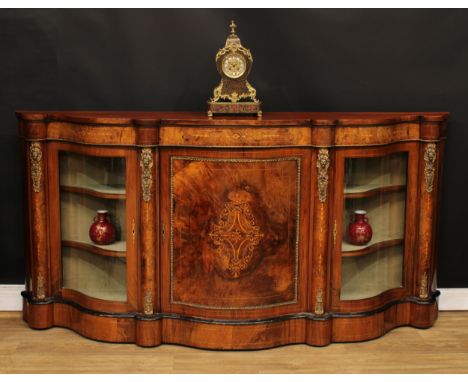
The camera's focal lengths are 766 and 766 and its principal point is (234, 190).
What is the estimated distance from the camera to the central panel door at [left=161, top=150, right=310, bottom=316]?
11.7 ft

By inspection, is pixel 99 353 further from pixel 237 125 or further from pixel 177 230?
pixel 237 125

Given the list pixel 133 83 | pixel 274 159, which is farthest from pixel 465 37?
pixel 133 83

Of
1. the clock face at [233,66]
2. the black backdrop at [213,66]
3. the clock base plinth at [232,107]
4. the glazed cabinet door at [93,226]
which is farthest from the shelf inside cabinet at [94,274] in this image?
the clock face at [233,66]

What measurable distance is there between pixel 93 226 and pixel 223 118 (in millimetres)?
846

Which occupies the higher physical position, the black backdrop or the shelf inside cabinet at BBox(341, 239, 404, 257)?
the black backdrop

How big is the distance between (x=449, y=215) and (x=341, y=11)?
4.17 feet

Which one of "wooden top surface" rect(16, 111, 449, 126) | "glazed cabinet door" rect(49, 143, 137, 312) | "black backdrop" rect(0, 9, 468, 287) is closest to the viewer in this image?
"wooden top surface" rect(16, 111, 449, 126)

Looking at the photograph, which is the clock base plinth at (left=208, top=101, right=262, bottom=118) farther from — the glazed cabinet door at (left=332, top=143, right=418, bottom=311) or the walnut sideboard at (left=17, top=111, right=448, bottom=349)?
the glazed cabinet door at (left=332, top=143, right=418, bottom=311)

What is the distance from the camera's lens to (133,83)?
13.5 feet

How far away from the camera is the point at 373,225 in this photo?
3.87 meters

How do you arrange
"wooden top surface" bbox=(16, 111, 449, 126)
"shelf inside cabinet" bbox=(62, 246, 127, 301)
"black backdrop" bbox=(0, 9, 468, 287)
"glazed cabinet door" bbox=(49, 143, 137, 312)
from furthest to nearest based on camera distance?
"black backdrop" bbox=(0, 9, 468, 287), "shelf inside cabinet" bbox=(62, 246, 127, 301), "glazed cabinet door" bbox=(49, 143, 137, 312), "wooden top surface" bbox=(16, 111, 449, 126)

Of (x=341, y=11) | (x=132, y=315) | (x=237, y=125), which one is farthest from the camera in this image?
(x=341, y=11)

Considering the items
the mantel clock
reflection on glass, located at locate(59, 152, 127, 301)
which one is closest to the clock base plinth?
the mantel clock

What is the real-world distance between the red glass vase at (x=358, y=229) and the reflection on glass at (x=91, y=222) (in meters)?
1.12
